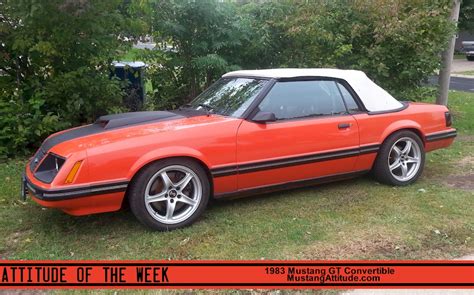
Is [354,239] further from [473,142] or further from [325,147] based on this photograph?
[473,142]

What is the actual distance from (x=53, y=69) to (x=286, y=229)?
4.58 m

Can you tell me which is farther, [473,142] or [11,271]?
[473,142]

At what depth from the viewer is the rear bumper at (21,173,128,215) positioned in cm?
375

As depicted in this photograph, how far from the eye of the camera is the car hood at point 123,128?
4066mm

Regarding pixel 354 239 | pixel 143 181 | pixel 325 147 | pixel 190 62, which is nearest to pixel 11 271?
pixel 143 181

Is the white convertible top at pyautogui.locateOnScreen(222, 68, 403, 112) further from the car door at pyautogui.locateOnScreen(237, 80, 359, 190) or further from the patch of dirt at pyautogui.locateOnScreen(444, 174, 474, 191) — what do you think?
the patch of dirt at pyautogui.locateOnScreen(444, 174, 474, 191)

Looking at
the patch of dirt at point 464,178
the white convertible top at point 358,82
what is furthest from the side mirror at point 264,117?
the patch of dirt at point 464,178

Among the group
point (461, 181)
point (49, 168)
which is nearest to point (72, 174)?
point (49, 168)

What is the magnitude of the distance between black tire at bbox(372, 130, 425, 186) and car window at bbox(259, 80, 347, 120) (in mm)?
656

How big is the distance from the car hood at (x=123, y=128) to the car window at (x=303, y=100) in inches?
21.2

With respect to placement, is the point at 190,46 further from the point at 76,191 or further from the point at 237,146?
the point at 76,191

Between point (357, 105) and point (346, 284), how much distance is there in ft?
7.80

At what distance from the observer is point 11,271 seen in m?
3.53

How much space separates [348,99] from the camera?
5.15 metres
